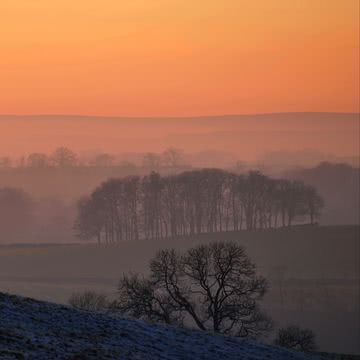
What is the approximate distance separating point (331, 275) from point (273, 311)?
1277 inches

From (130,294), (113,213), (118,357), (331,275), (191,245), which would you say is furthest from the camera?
(113,213)

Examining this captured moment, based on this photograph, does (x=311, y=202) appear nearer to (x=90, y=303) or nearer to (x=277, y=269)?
(x=277, y=269)

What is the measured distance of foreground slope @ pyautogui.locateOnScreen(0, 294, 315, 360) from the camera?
36.2 metres

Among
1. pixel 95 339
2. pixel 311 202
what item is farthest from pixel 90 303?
pixel 311 202

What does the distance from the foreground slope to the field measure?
74.3 meters

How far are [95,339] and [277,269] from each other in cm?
11806

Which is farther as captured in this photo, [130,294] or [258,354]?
[130,294]

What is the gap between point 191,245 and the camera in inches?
6880

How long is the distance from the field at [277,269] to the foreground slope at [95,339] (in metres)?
74.3

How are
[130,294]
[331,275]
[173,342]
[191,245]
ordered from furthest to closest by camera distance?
[191,245]
[331,275]
[130,294]
[173,342]

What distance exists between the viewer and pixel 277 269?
15650 cm

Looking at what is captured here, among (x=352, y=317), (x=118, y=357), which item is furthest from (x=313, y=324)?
(x=118, y=357)

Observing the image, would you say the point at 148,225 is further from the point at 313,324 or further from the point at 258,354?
the point at 258,354

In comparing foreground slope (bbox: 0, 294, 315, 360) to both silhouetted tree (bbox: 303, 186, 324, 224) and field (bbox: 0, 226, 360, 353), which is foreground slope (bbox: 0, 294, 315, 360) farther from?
silhouetted tree (bbox: 303, 186, 324, 224)
